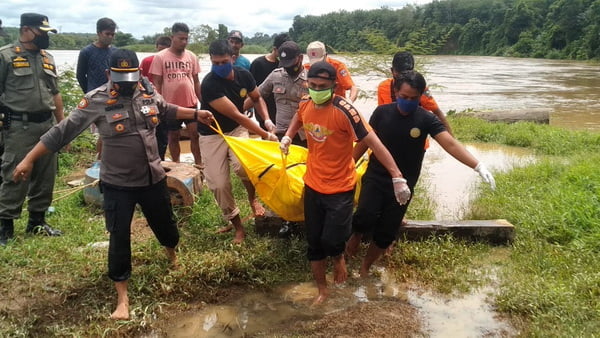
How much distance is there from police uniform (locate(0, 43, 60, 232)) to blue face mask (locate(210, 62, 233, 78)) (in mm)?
1532

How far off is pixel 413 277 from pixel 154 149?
7.34 feet

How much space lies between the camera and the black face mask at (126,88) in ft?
10.2

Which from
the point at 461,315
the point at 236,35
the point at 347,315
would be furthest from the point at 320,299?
the point at 236,35

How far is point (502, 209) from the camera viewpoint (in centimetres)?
511

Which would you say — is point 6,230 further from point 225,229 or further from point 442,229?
→ point 442,229

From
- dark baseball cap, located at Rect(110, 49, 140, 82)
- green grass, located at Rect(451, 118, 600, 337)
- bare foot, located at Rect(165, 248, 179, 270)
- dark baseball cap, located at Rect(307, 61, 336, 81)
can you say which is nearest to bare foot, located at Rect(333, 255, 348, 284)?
green grass, located at Rect(451, 118, 600, 337)

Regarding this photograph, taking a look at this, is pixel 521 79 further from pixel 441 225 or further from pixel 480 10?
pixel 480 10

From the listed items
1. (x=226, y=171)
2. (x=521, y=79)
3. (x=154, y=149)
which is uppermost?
(x=154, y=149)

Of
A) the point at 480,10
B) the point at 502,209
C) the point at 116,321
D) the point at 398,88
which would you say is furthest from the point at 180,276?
the point at 480,10

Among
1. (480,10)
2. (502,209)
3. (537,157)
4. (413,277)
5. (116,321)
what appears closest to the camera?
(116,321)

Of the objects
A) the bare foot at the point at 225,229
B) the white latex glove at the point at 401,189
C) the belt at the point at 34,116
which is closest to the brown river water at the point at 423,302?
the white latex glove at the point at 401,189

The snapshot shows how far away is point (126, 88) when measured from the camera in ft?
10.3

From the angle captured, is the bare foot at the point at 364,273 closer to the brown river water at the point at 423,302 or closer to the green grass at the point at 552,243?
the brown river water at the point at 423,302

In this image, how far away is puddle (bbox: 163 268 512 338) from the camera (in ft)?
10.4
